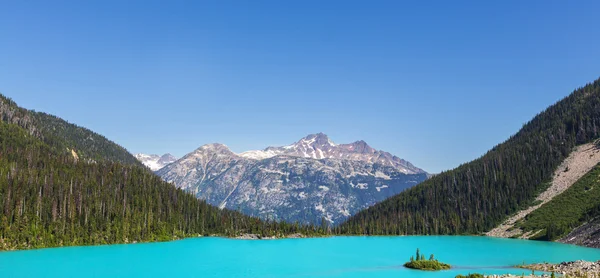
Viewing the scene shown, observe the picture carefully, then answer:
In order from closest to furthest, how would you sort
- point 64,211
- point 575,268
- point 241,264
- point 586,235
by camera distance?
point 575,268
point 241,264
point 586,235
point 64,211

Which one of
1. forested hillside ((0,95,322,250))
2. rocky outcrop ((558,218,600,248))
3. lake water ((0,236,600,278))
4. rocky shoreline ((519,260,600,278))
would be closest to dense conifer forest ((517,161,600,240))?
rocky outcrop ((558,218,600,248))

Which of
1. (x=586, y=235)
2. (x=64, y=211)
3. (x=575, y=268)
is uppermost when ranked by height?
(x=64, y=211)

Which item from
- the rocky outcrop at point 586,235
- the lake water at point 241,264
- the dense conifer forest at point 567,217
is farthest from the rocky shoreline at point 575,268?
the dense conifer forest at point 567,217

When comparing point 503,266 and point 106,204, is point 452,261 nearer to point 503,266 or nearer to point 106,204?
point 503,266

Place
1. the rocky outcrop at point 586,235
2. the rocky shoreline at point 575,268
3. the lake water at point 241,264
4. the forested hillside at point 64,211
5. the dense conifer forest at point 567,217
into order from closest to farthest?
the rocky shoreline at point 575,268 < the lake water at point 241,264 < the rocky outcrop at point 586,235 < the forested hillside at point 64,211 < the dense conifer forest at point 567,217

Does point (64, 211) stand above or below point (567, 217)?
above

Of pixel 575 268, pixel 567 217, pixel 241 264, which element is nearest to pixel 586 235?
pixel 567 217

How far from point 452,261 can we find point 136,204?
436 feet

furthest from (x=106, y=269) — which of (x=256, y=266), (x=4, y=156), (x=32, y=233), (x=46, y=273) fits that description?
(x=4, y=156)

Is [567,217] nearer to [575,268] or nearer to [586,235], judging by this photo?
[586,235]

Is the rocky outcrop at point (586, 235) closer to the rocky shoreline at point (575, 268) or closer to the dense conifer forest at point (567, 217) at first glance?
the dense conifer forest at point (567, 217)

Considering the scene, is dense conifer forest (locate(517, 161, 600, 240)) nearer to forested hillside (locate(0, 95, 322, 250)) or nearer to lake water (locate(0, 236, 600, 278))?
lake water (locate(0, 236, 600, 278))

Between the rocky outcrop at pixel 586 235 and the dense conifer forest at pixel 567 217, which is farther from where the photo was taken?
the dense conifer forest at pixel 567 217

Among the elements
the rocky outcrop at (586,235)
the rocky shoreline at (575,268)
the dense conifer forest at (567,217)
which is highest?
the dense conifer forest at (567,217)
